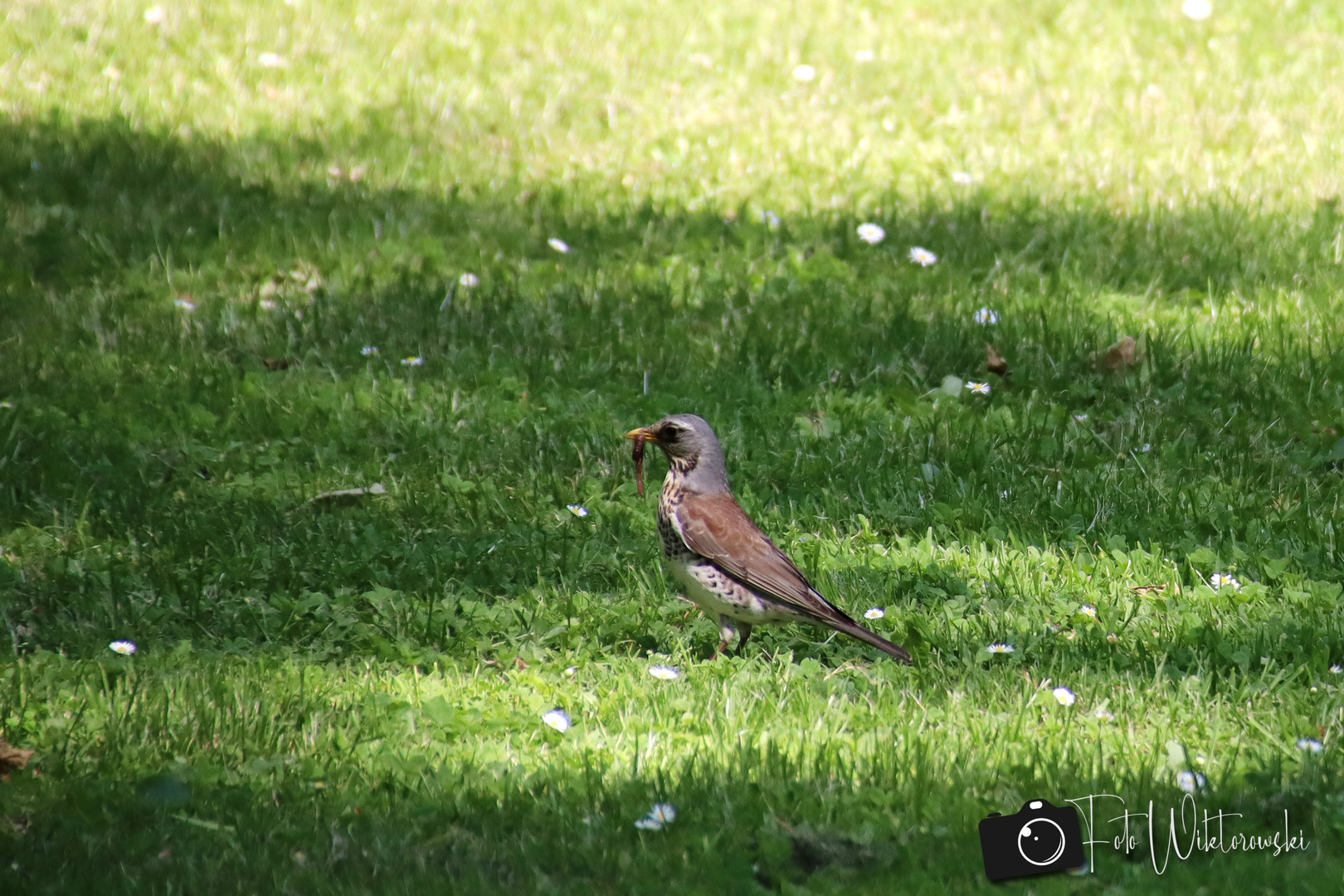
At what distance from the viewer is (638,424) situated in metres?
6.62

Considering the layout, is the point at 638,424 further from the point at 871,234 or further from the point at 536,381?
the point at 871,234

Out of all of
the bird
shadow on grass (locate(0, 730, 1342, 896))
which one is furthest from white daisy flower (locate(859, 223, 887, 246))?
shadow on grass (locate(0, 730, 1342, 896))

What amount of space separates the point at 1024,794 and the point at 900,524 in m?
A: 2.02

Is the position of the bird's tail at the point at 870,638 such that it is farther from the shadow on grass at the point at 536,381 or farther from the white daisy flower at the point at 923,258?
the white daisy flower at the point at 923,258

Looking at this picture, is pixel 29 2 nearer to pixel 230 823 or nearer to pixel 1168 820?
pixel 230 823

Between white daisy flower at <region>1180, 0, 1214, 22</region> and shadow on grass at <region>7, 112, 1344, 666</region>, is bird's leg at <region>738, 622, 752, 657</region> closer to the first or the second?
shadow on grass at <region>7, 112, 1344, 666</region>

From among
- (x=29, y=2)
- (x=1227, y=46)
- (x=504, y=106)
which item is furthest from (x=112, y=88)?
(x=1227, y=46)

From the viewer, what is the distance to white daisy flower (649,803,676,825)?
365 centimetres

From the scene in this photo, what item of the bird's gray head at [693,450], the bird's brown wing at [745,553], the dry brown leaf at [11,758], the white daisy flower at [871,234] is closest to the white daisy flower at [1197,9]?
the white daisy flower at [871,234]

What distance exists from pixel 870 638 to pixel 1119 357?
3.23 m

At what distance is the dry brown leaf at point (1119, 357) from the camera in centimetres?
709

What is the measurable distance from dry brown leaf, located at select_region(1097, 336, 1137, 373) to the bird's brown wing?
294 centimetres

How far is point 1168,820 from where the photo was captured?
365 cm

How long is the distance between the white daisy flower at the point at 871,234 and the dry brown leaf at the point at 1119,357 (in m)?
1.81
